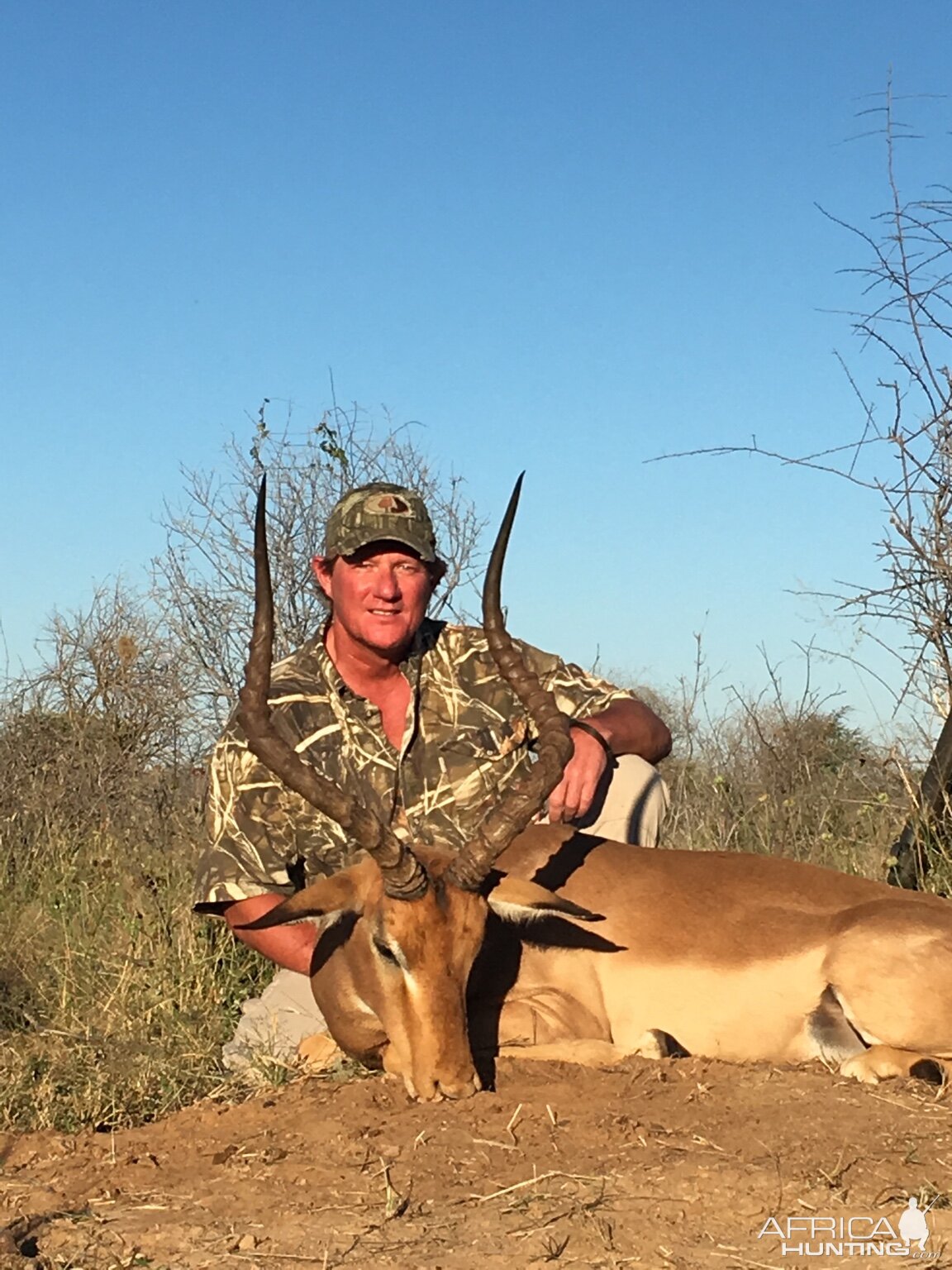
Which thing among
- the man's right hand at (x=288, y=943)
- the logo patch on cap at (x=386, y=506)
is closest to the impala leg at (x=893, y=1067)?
the man's right hand at (x=288, y=943)

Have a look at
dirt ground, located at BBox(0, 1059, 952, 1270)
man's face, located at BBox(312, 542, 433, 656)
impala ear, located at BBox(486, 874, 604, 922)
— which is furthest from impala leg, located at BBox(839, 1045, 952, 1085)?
man's face, located at BBox(312, 542, 433, 656)

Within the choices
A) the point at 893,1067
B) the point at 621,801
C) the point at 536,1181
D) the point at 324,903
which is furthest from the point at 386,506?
the point at 536,1181

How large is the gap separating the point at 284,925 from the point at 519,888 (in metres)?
1.06

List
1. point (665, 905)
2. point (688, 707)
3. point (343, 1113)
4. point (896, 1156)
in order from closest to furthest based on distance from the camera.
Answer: point (896, 1156) < point (343, 1113) < point (665, 905) < point (688, 707)

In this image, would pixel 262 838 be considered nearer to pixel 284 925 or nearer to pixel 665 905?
pixel 284 925

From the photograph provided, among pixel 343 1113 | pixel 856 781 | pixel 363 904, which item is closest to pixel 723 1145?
pixel 343 1113

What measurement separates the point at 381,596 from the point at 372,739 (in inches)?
23.4

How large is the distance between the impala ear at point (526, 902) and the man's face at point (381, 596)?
1295 millimetres

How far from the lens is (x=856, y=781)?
12.1 metres

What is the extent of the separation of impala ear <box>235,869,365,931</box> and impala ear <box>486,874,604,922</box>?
462 millimetres

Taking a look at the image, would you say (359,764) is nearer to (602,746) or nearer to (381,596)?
(381,596)

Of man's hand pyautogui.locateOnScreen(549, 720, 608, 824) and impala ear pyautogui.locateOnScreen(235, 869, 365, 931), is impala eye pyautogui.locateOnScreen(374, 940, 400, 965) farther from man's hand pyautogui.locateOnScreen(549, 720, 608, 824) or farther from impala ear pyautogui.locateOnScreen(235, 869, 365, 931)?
man's hand pyautogui.locateOnScreen(549, 720, 608, 824)

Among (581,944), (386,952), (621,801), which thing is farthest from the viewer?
(621,801)

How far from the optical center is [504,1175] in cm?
411
